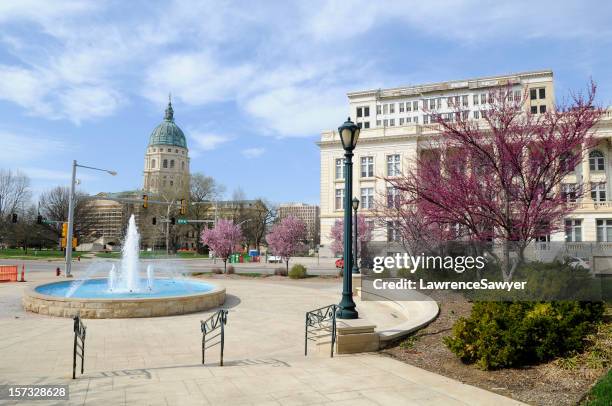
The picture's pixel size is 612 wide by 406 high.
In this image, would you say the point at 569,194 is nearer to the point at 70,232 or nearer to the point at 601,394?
the point at 601,394

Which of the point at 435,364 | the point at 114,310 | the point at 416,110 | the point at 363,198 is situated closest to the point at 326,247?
the point at 363,198

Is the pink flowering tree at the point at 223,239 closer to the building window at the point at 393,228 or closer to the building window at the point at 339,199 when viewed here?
the building window at the point at 393,228

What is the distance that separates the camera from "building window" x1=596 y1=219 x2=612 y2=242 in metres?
50.9

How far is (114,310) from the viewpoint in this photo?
551 inches

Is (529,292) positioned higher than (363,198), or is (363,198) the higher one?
(363,198)

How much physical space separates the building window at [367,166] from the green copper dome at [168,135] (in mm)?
113757

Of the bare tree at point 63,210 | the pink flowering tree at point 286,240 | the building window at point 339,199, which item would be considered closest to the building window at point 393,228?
the pink flowering tree at point 286,240

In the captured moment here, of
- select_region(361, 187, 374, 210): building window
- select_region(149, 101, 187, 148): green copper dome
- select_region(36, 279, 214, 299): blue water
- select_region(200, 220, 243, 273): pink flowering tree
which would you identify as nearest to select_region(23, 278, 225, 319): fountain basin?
select_region(36, 279, 214, 299): blue water

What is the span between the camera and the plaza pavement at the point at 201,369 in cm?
611

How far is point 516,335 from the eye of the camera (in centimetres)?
723

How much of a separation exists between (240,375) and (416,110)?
77603 mm

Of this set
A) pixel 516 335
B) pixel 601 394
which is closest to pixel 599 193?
pixel 516 335

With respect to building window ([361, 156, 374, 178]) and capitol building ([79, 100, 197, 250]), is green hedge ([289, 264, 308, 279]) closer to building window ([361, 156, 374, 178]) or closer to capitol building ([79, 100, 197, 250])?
capitol building ([79, 100, 197, 250])

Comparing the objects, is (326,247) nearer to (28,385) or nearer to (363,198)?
(363,198)
